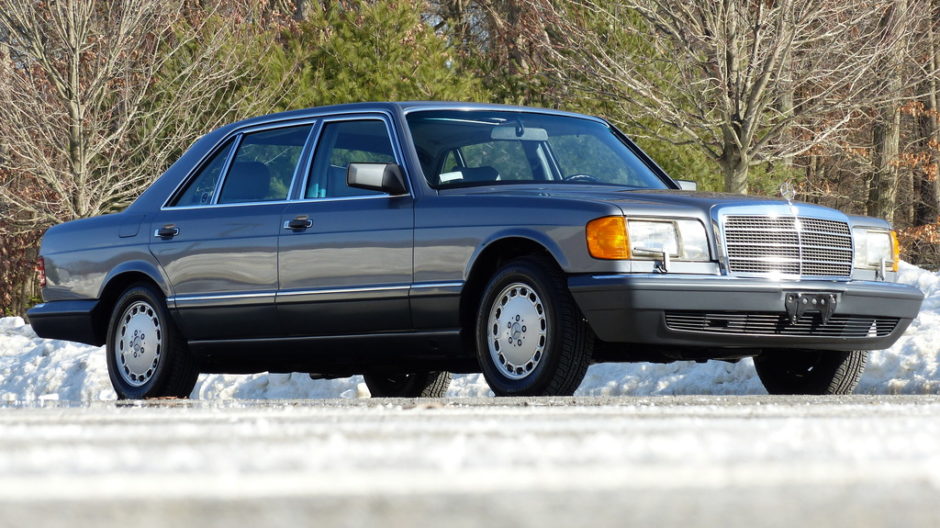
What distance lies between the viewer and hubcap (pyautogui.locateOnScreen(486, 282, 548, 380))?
23.3ft

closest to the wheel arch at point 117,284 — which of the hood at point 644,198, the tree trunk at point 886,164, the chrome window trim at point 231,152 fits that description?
the chrome window trim at point 231,152

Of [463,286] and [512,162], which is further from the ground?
[512,162]

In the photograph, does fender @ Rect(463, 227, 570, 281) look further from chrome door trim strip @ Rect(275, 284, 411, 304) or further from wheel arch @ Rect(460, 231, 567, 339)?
chrome door trim strip @ Rect(275, 284, 411, 304)

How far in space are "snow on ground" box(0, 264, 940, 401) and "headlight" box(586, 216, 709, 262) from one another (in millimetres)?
3892

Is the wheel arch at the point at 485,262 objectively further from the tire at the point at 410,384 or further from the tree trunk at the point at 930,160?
the tree trunk at the point at 930,160

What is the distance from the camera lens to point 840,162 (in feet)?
110

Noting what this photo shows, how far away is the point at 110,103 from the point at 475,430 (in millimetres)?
18565

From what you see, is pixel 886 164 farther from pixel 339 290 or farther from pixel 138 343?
pixel 339 290

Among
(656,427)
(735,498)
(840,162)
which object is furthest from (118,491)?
(840,162)

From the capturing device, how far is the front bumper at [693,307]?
6.83 meters

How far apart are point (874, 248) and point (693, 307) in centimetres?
163

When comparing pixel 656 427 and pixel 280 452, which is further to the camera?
pixel 656 427

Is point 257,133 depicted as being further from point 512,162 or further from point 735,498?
point 735,498

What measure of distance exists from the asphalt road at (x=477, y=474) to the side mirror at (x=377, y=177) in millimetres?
3730
